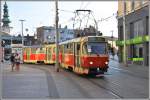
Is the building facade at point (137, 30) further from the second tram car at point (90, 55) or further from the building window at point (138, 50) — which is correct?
the second tram car at point (90, 55)

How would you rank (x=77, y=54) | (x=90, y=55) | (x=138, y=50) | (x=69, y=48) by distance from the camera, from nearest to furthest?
1. (x=90, y=55)
2. (x=77, y=54)
3. (x=69, y=48)
4. (x=138, y=50)

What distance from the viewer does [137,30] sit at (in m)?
60.6

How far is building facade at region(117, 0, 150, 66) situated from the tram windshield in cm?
2408

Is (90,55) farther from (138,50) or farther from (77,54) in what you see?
(138,50)

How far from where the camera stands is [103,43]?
29.9 meters

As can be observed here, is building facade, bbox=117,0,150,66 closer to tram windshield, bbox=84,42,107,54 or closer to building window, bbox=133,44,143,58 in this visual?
building window, bbox=133,44,143,58

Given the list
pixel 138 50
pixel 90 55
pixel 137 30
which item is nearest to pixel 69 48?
pixel 90 55

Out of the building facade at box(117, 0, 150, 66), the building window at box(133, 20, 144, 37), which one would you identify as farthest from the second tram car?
the building window at box(133, 20, 144, 37)

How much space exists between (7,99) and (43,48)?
136 ft

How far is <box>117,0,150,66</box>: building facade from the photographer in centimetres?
5538

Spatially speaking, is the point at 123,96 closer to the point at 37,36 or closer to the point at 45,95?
the point at 45,95

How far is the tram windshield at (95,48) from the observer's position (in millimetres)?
29766

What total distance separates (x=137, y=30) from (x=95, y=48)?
104 feet

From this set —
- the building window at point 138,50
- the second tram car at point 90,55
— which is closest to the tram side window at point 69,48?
the second tram car at point 90,55
